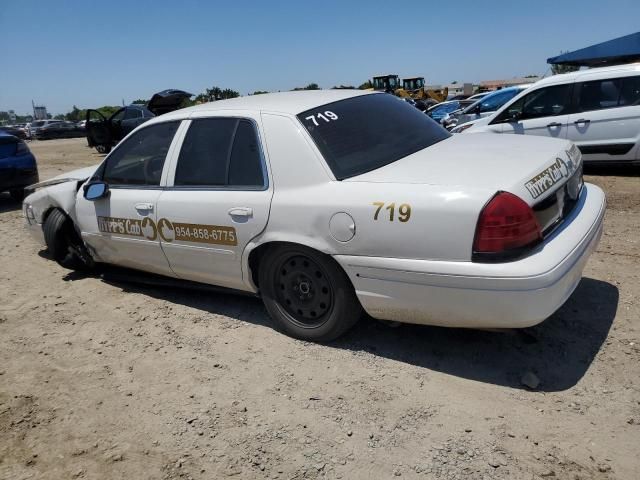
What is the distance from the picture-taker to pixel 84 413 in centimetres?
285

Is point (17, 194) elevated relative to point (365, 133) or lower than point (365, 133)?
lower

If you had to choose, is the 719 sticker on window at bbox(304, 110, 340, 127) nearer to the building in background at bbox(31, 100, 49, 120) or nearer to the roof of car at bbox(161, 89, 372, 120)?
the roof of car at bbox(161, 89, 372, 120)

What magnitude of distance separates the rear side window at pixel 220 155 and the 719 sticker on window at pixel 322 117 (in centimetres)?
39

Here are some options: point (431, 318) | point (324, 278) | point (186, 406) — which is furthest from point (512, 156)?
point (186, 406)

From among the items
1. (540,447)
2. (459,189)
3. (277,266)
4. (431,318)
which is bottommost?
(540,447)

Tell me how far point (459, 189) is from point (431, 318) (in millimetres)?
714

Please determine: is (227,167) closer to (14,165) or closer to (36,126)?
(14,165)

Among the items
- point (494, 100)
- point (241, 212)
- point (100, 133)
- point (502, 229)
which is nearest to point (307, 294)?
point (241, 212)

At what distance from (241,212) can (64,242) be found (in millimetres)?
2614

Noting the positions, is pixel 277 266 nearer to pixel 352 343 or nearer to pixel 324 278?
pixel 324 278

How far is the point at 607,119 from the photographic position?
7.49 meters

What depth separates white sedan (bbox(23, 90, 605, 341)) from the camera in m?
2.51

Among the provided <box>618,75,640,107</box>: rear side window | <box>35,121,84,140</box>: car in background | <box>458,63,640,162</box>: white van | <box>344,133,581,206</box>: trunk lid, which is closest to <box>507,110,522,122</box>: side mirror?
<box>458,63,640,162</box>: white van

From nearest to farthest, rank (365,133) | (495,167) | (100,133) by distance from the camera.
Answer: (495,167) < (365,133) < (100,133)
